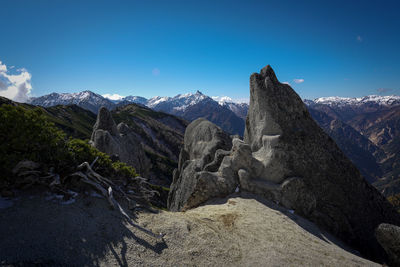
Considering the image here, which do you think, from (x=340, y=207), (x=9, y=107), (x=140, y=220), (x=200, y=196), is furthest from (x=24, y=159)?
(x=340, y=207)

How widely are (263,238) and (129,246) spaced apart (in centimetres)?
801

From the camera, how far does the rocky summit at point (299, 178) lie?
18656mm

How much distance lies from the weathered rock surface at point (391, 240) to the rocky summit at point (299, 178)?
140 inches

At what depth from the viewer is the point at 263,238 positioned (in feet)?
40.3

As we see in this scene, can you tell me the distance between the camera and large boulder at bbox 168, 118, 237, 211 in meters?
19.4

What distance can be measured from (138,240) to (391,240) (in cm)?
1835

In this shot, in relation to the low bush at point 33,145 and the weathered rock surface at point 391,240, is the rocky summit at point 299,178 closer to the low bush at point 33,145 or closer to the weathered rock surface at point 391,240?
the weathered rock surface at point 391,240

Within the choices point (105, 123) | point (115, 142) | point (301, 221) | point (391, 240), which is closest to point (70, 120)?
point (105, 123)

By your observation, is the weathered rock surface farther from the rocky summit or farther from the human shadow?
the rocky summit

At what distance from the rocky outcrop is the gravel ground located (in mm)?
14659

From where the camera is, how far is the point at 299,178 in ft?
62.4

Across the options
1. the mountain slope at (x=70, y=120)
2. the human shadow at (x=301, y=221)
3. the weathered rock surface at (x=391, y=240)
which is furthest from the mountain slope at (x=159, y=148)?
the weathered rock surface at (x=391, y=240)

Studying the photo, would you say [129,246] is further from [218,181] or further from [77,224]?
[218,181]

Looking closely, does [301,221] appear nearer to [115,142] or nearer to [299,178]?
[299,178]
